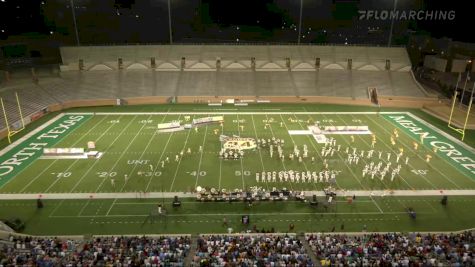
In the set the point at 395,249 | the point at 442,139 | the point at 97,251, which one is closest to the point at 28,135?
the point at 97,251

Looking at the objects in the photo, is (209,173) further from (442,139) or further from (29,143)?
(442,139)

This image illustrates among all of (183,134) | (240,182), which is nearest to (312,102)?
(183,134)

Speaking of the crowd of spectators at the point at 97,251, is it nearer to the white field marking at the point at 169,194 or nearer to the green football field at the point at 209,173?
the green football field at the point at 209,173

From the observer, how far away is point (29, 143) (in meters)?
30.2

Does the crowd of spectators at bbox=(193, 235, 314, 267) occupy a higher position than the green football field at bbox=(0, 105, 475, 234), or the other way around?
the crowd of spectators at bbox=(193, 235, 314, 267)

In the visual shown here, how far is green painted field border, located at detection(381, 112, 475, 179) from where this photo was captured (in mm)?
26188

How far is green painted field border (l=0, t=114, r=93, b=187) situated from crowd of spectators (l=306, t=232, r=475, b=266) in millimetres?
20214

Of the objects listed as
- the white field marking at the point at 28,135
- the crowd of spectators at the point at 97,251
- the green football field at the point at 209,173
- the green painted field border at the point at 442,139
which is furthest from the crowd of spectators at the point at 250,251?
the white field marking at the point at 28,135

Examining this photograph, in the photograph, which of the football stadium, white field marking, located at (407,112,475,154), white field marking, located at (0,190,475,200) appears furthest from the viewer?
A: white field marking, located at (407,112,475,154)

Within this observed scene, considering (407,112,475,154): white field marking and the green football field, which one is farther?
(407,112,475,154): white field marking

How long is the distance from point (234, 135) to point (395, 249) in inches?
746

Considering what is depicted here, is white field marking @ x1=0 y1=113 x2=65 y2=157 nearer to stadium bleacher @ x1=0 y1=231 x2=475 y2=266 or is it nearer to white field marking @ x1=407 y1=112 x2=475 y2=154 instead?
stadium bleacher @ x1=0 y1=231 x2=475 y2=266

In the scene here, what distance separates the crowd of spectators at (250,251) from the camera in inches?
548

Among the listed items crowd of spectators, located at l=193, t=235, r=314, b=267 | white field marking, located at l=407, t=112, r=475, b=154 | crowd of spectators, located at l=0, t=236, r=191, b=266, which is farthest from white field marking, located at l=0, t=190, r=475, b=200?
white field marking, located at l=407, t=112, r=475, b=154
